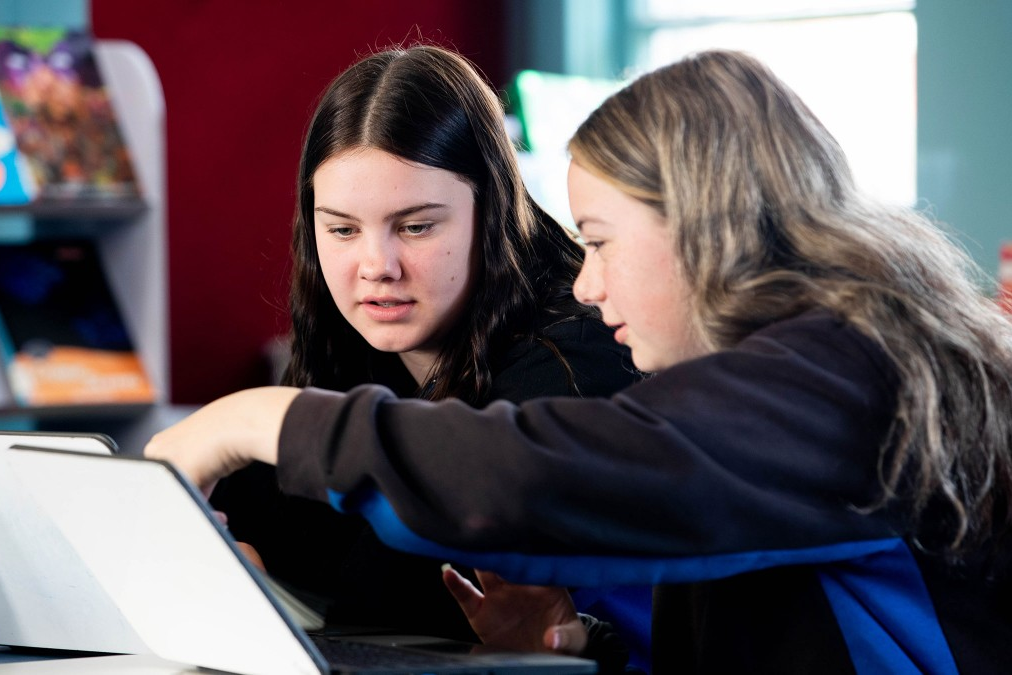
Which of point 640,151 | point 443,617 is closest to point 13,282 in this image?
point 443,617

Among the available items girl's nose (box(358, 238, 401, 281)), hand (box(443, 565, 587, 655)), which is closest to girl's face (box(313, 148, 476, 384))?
girl's nose (box(358, 238, 401, 281))

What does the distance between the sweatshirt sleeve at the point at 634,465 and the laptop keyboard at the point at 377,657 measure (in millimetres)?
66

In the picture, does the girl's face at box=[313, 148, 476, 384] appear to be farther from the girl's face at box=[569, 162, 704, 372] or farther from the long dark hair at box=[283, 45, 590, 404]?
the girl's face at box=[569, 162, 704, 372]

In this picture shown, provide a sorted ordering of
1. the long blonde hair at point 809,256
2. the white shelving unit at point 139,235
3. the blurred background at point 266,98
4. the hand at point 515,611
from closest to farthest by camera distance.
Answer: the long blonde hair at point 809,256
the hand at point 515,611
the white shelving unit at point 139,235
the blurred background at point 266,98

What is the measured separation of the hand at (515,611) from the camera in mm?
1073

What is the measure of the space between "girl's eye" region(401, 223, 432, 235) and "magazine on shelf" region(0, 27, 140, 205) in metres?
Result: 1.52

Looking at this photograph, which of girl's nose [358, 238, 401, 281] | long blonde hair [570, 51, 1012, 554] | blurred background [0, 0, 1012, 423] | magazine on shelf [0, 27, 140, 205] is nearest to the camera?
long blonde hair [570, 51, 1012, 554]

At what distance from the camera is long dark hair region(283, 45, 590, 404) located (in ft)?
4.68

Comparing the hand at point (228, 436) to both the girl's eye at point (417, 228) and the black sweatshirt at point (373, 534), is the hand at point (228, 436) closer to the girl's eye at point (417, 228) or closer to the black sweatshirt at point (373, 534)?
the black sweatshirt at point (373, 534)

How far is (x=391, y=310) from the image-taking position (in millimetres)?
1436

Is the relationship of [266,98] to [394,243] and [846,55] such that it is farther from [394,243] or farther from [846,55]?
[394,243]

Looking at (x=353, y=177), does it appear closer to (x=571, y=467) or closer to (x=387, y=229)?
(x=387, y=229)

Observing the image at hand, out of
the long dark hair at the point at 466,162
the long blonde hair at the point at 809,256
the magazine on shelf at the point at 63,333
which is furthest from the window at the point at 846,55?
the long blonde hair at the point at 809,256

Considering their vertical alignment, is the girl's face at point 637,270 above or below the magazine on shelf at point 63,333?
above
